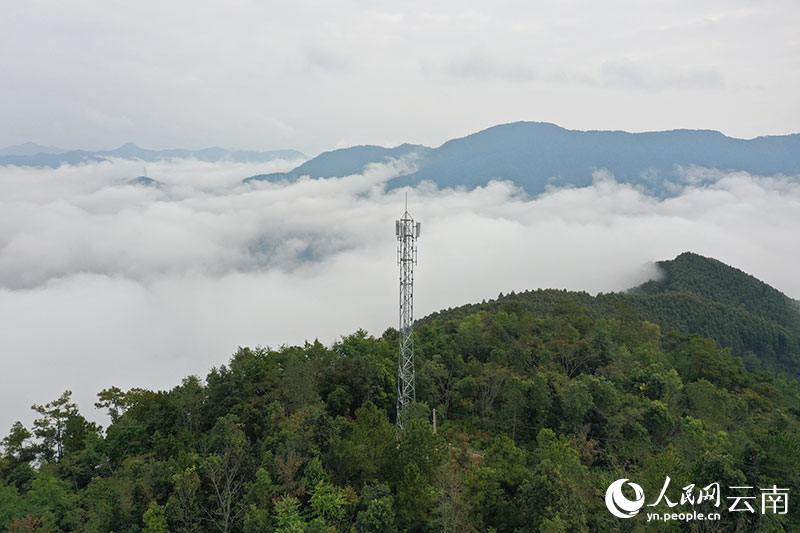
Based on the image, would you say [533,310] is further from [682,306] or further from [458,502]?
[458,502]

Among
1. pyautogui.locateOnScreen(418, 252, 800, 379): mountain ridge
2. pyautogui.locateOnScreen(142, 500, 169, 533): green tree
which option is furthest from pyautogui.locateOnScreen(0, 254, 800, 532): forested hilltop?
pyautogui.locateOnScreen(418, 252, 800, 379): mountain ridge

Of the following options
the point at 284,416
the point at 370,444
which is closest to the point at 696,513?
the point at 370,444
